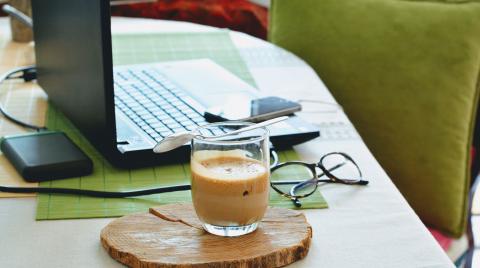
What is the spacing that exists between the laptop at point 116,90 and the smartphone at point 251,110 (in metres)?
0.02

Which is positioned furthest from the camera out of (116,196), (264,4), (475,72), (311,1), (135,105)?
(264,4)

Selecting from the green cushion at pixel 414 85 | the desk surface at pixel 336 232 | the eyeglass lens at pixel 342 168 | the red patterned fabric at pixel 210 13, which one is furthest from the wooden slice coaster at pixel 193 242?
the red patterned fabric at pixel 210 13

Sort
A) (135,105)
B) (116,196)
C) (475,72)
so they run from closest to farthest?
1. (116,196)
2. (135,105)
3. (475,72)

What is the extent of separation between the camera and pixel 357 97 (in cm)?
156

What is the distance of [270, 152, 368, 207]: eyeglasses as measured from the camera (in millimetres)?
949

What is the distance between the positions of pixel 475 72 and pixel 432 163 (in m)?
0.19

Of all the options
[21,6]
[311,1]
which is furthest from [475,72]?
[21,6]

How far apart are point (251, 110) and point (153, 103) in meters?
0.15

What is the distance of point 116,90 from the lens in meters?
1.22

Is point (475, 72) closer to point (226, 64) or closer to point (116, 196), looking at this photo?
point (226, 64)

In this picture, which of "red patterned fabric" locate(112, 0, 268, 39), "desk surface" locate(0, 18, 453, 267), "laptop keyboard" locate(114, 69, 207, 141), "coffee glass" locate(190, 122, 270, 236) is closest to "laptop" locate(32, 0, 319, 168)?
"laptop keyboard" locate(114, 69, 207, 141)

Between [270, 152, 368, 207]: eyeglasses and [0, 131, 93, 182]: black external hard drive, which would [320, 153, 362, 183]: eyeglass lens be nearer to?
[270, 152, 368, 207]: eyeglasses

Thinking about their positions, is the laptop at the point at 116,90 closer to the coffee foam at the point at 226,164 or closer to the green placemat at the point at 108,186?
the green placemat at the point at 108,186

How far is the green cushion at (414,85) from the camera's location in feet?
4.79
